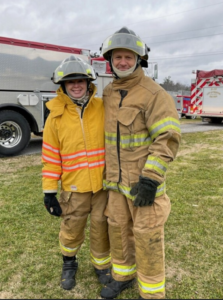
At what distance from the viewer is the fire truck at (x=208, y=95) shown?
41.5ft

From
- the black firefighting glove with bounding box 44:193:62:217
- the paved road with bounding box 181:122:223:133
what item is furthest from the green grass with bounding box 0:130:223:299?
the paved road with bounding box 181:122:223:133

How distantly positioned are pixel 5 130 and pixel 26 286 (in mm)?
4627

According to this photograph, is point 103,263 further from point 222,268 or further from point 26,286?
point 222,268

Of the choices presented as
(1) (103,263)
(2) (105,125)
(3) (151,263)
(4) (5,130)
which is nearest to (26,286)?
(1) (103,263)

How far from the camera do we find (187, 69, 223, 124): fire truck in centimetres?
1265

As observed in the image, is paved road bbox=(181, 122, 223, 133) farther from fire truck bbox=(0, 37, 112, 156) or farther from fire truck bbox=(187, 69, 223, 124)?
fire truck bbox=(0, 37, 112, 156)

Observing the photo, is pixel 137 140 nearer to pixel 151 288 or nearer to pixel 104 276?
Answer: pixel 151 288

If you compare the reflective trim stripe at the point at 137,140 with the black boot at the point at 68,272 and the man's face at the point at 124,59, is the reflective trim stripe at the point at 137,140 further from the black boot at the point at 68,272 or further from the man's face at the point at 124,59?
the black boot at the point at 68,272

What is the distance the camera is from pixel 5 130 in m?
6.36

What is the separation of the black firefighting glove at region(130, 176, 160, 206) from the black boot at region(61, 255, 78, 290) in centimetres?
94

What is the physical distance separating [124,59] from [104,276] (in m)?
1.69

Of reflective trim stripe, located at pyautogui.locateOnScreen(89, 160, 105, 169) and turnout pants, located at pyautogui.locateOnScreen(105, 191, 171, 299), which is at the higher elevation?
reflective trim stripe, located at pyautogui.locateOnScreen(89, 160, 105, 169)

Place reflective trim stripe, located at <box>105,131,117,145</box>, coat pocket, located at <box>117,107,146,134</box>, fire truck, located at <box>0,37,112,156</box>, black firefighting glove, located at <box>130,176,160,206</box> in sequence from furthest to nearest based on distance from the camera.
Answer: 1. fire truck, located at <box>0,37,112,156</box>
2. reflective trim stripe, located at <box>105,131,117,145</box>
3. coat pocket, located at <box>117,107,146,134</box>
4. black firefighting glove, located at <box>130,176,160,206</box>

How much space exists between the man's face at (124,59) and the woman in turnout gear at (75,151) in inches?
11.1
